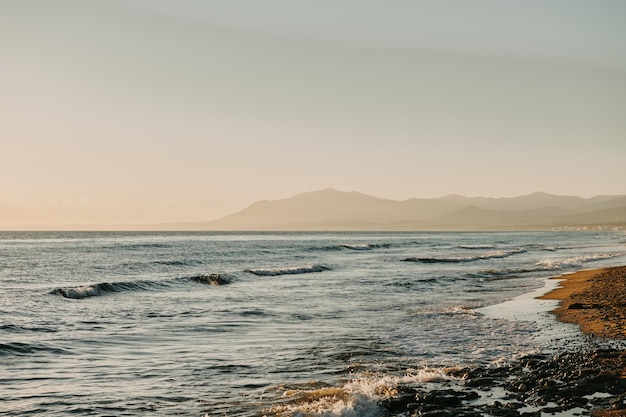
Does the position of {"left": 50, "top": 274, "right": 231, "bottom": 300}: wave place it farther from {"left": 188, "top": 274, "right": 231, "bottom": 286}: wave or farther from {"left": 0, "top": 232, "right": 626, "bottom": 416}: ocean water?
{"left": 0, "top": 232, "right": 626, "bottom": 416}: ocean water

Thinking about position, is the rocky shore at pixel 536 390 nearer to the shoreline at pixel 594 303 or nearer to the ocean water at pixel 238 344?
the ocean water at pixel 238 344

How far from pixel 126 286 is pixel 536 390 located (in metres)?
29.6

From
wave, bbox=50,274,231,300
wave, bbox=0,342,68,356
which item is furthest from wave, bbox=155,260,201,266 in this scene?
wave, bbox=0,342,68,356

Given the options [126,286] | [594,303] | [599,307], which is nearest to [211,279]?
[126,286]

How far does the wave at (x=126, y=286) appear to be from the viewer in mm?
32156

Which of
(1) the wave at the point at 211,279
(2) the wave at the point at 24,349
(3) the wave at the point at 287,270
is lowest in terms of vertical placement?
(3) the wave at the point at 287,270

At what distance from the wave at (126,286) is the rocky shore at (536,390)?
24277mm

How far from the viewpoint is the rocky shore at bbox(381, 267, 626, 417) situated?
1048 centimetres

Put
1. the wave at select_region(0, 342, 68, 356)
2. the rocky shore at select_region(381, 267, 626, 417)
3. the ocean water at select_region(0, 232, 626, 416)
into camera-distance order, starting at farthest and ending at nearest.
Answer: the wave at select_region(0, 342, 68, 356), the ocean water at select_region(0, 232, 626, 416), the rocky shore at select_region(381, 267, 626, 417)

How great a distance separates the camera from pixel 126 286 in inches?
1436

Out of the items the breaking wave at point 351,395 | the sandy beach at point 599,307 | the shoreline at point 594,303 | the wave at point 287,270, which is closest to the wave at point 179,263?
the wave at point 287,270

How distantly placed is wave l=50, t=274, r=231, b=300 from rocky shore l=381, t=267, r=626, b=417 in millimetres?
24277

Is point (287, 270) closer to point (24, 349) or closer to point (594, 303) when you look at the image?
point (594, 303)

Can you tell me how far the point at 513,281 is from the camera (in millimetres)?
39312
